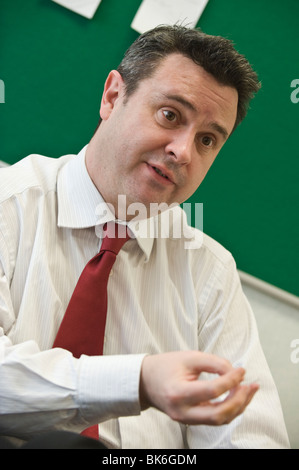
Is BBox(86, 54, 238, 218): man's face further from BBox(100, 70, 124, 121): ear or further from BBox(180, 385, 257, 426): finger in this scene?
BBox(180, 385, 257, 426): finger

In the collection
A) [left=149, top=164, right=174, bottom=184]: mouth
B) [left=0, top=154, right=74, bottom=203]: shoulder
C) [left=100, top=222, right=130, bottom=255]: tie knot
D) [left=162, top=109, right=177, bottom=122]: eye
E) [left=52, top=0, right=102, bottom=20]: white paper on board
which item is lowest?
[left=100, top=222, right=130, bottom=255]: tie knot

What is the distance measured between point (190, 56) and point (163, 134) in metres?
0.21

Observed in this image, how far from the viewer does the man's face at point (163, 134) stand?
110 cm

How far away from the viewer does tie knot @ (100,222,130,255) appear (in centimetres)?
114

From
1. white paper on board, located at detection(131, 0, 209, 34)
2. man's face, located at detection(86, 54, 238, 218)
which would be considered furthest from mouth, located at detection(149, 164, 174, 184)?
white paper on board, located at detection(131, 0, 209, 34)

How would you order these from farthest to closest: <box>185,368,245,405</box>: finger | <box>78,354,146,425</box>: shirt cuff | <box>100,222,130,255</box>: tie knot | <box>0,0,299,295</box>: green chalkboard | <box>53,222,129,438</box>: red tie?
<box>0,0,299,295</box>: green chalkboard, <box>100,222,130,255</box>: tie knot, <box>53,222,129,438</box>: red tie, <box>78,354,146,425</box>: shirt cuff, <box>185,368,245,405</box>: finger

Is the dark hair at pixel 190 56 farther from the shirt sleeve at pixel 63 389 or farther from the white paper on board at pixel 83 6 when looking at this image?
the shirt sleeve at pixel 63 389

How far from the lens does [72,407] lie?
2.75ft

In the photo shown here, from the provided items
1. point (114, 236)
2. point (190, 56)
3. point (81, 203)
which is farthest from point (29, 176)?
point (190, 56)

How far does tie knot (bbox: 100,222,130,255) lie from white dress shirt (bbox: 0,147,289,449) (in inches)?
0.8

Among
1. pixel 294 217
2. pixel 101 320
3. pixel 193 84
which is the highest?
pixel 193 84
